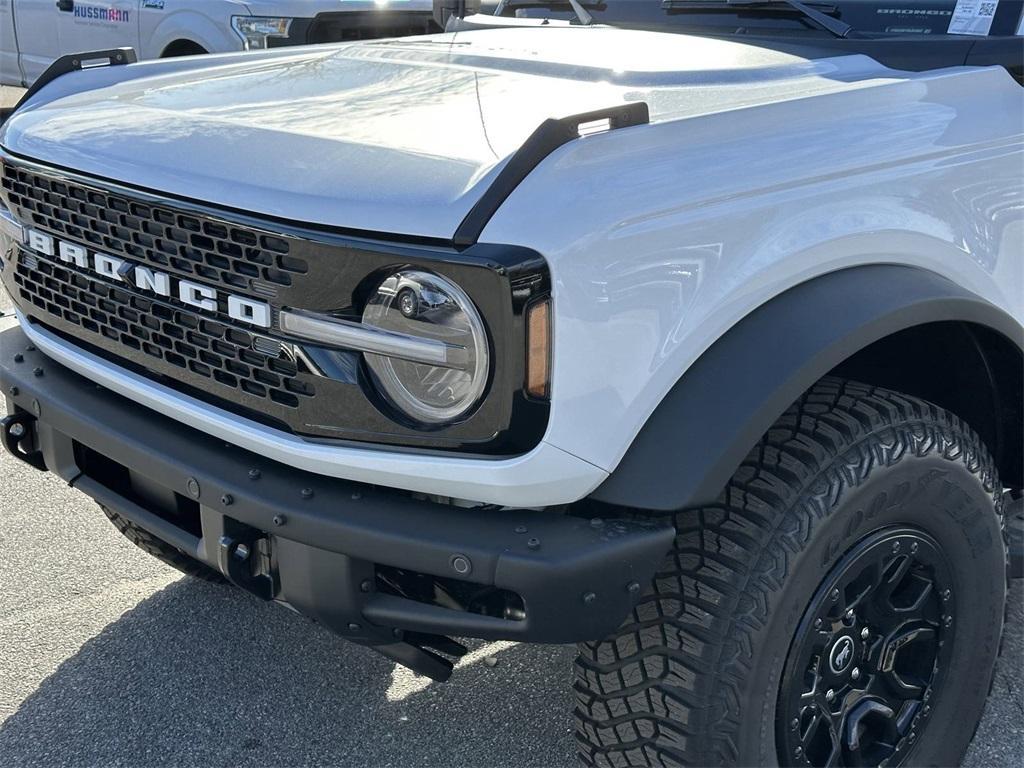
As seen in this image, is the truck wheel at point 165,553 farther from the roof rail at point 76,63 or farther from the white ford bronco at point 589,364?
the roof rail at point 76,63

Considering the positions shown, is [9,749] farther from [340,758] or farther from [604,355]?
[604,355]

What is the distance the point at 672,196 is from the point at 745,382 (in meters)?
0.32

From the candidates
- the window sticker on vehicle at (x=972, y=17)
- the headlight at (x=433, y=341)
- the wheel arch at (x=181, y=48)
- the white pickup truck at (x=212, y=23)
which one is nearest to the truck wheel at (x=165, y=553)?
the headlight at (x=433, y=341)

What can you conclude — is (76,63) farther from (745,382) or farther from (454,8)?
(745,382)

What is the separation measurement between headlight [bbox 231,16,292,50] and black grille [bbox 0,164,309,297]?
504cm

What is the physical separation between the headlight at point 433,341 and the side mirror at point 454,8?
7.68 feet

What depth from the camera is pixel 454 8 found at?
386 cm

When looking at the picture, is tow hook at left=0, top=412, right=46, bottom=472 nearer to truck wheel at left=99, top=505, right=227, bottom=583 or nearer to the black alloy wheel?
truck wheel at left=99, top=505, right=227, bottom=583

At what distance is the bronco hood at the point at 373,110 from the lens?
1.78m

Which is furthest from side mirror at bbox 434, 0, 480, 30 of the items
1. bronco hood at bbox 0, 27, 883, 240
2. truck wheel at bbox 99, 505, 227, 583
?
truck wheel at bbox 99, 505, 227, 583

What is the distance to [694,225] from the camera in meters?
1.79

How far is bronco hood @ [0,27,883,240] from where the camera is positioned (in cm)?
178

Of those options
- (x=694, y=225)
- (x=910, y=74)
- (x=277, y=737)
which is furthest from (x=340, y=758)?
(x=910, y=74)

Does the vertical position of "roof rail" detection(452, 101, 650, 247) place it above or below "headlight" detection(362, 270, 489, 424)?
above
